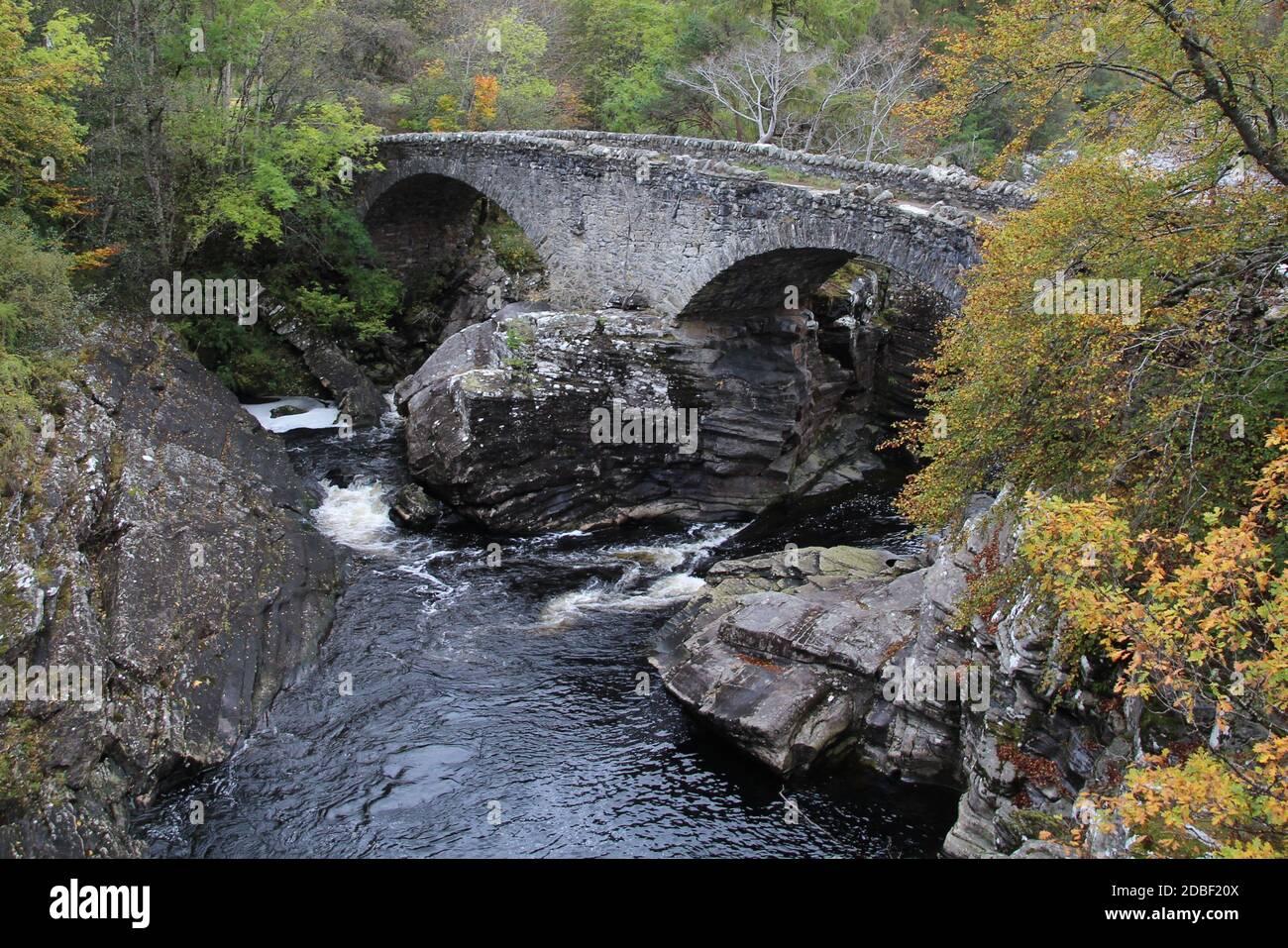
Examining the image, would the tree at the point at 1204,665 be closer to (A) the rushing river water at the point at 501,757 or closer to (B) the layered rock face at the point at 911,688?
(B) the layered rock face at the point at 911,688

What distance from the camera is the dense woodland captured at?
818 cm

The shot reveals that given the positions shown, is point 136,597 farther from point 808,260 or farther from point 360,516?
point 808,260

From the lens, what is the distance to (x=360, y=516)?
2353 cm

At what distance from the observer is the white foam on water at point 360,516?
874 inches

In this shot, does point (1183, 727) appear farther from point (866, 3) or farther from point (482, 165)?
point (866, 3)

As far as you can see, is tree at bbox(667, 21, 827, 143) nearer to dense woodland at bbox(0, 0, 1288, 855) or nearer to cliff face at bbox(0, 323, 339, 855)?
dense woodland at bbox(0, 0, 1288, 855)

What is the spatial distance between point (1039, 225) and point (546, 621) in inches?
466

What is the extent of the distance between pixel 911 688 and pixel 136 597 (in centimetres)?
1271

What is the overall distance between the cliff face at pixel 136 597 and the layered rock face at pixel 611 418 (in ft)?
14.4

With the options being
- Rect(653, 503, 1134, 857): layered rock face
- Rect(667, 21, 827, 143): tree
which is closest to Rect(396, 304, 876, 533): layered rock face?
Rect(653, 503, 1134, 857): layered rock face

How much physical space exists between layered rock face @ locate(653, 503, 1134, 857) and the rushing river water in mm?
602

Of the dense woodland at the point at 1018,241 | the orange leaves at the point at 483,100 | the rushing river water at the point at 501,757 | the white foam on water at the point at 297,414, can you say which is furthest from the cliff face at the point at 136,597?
the orange leaves at the point at 483,100
